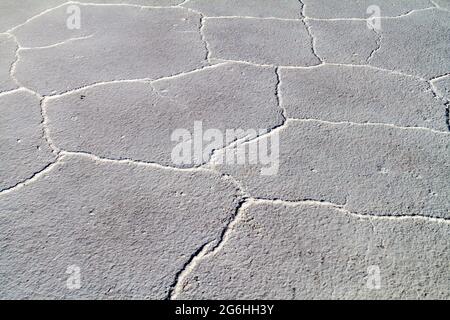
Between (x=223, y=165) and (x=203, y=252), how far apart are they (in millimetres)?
460

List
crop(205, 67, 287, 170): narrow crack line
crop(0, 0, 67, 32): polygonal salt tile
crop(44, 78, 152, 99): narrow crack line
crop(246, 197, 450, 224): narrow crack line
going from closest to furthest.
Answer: crop(246, 197, 450, 224): narrow crack line, crop(205, 67, 287, 170): narrow crack line, crop(44, 78, 152, 99): narrow crack line, crop(0, 0, 67, 32): polygonal salt tile

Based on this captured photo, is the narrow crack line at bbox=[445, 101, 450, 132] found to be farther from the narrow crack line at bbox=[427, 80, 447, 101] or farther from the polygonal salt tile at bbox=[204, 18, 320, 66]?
the polygonal salt tile at bbox=[204, 18, 320, 66]

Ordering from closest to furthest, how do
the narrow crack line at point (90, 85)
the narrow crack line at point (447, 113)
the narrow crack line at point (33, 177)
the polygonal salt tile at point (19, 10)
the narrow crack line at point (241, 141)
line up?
1. the narrow crack line at point (33, 177)
2. the narrow crack line at point (241, 141)
3. the narrow crack line at point (447, 113)
4. the narrow crack line at point (90, 85)
5. the polygonal salt tile at point (19, 10)

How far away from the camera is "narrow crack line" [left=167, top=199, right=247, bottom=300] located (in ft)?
4.81

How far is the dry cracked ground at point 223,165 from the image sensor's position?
152cm

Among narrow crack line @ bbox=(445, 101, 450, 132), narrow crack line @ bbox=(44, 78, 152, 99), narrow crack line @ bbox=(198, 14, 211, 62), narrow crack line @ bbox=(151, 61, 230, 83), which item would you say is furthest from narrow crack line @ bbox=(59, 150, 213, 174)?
narrow crack line @ bbox=(445, 101, 450, 132)

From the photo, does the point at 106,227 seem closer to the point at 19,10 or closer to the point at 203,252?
the point at 203,252

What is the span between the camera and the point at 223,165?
1935mm

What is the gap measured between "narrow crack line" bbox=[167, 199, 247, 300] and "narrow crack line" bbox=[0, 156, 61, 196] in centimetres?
74

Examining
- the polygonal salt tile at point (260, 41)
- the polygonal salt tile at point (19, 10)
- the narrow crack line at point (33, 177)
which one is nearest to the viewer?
the narrow crack line at point (33, 177)

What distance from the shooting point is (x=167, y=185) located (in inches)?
72.4

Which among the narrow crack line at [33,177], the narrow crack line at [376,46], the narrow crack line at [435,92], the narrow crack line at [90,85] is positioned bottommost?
the narrow crack line at [33,177]

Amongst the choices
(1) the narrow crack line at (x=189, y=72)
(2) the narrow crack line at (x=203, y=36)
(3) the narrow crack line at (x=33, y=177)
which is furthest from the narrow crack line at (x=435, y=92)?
(3) the narrow crack line at (x=33, y=177)

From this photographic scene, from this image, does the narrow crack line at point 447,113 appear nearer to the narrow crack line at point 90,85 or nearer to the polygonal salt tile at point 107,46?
the polygonal salt tile at point 107,46
